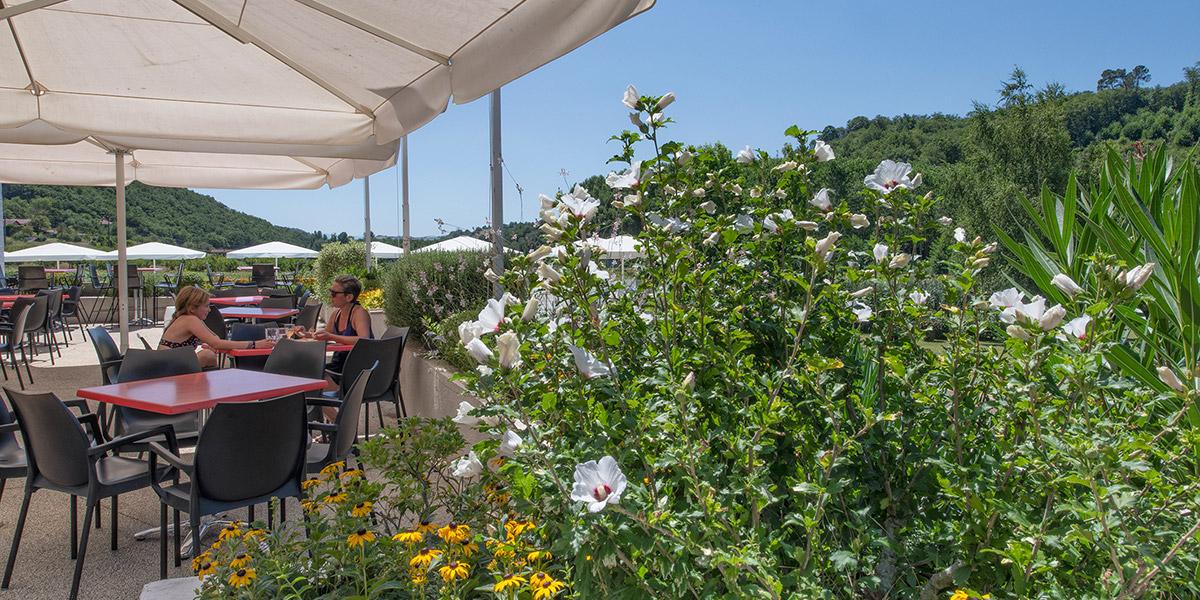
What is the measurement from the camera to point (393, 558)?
1883 millimetres

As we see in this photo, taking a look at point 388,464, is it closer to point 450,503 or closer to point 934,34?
point 450,503

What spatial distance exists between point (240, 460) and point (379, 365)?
2.00 meters

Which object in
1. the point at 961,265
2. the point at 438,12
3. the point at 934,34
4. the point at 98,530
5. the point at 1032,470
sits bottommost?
the point at 98,530

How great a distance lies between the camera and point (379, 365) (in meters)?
4.73

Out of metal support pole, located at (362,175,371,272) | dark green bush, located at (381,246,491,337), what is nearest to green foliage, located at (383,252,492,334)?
dark green bush, located at (381,246,491,337)

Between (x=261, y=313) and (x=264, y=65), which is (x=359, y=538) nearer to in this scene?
(x=264, y=65)

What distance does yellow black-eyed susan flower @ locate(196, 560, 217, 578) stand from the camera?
1891mm

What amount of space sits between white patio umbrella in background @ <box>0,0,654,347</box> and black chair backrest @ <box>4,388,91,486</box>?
1.41m

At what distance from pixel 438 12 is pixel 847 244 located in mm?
1461

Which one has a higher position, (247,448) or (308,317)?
(308,317)

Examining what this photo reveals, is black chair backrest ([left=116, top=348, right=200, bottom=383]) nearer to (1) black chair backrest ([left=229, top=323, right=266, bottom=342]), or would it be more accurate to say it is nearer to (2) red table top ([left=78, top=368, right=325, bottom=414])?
(2) red table top ([left=78, top=368, right=325, bottom=414])

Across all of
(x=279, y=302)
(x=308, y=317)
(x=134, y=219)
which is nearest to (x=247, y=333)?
(x=308, y=317)

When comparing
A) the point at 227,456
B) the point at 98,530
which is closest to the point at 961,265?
the point at 227,456

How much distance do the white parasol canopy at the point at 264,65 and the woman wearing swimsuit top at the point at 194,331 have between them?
46.0 inches
